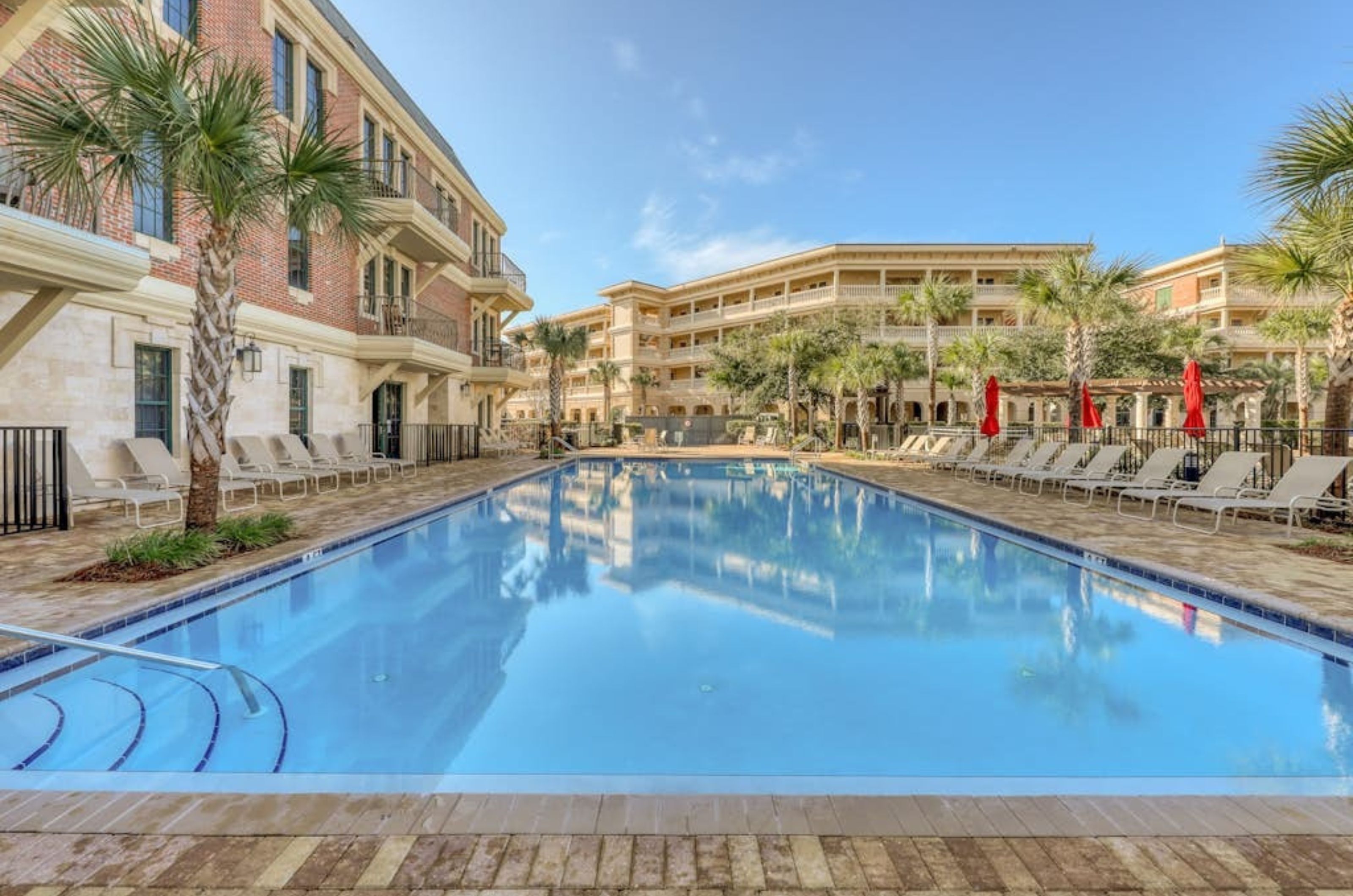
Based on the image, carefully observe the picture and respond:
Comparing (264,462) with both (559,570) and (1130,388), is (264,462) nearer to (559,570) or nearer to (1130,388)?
(559,570)

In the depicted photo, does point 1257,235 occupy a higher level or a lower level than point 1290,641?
higher

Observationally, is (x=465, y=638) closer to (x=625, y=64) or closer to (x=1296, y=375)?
(x=625, y=64)

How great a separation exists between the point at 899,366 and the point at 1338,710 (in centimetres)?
2616

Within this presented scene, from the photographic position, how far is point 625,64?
23016 mm

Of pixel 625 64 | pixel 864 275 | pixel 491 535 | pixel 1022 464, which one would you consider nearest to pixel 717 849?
pixel 491 535

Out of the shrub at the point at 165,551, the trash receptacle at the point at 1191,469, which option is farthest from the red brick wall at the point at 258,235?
the trash receptacle at the point at 1191,469

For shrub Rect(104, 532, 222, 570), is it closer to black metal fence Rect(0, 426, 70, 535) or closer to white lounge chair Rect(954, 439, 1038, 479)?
black metal fence Rect(0, 426, 70, 535)

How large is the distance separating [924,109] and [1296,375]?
2149cm

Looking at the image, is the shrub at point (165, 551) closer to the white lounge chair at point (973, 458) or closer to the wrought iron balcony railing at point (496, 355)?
the white lounge chair at point (973, 458)

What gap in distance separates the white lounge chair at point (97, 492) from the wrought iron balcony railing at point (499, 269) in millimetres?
15709

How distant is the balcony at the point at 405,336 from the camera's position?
15.6 m

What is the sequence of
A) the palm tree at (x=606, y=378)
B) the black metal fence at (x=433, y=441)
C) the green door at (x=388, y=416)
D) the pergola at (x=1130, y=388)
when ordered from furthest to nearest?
the palm tree at (x=606, y=378)
the black metal fence at (x=433, y=441)
the green door at (x=388, y=416)
the pergola at (x=1130, y=388)

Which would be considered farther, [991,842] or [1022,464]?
[1022,464]

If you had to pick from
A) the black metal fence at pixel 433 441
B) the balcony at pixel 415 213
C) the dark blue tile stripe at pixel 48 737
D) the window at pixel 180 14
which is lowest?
the dark blue tile stripe at pixel 48 737
